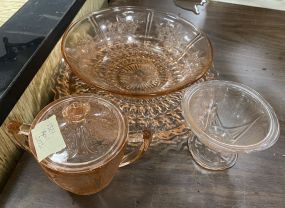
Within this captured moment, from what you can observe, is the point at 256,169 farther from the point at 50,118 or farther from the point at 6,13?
the point at 6,13

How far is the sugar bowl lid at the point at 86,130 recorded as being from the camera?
440 millimetres

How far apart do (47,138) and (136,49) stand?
42 centimetres

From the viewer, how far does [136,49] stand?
79 centimetres

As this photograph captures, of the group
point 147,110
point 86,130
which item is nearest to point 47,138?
point 86,130

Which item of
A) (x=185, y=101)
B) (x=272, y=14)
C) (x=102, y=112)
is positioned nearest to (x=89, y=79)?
(x=102, y=112)

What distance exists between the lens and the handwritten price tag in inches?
17.1

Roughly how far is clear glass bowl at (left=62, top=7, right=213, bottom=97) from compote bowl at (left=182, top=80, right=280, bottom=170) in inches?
2.4

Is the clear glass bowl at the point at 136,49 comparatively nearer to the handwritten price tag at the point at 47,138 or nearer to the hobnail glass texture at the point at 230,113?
the hobnail glass texture at the point at 230,113

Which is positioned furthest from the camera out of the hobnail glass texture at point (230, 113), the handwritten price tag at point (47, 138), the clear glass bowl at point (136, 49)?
the clear glass bowl at point (136, 49)

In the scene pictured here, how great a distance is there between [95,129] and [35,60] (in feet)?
0.66

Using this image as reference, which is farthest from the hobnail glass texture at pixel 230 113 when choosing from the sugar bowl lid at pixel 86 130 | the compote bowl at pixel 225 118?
the sugar bowl lid at pixel 86 130

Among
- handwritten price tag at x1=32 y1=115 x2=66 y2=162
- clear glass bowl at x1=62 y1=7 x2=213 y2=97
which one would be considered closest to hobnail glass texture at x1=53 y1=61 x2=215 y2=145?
clear glass bowl at x1=62 y1=7 x2=213 y2=97

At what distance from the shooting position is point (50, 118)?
0.47m

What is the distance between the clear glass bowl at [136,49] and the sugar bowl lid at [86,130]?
12 cm
